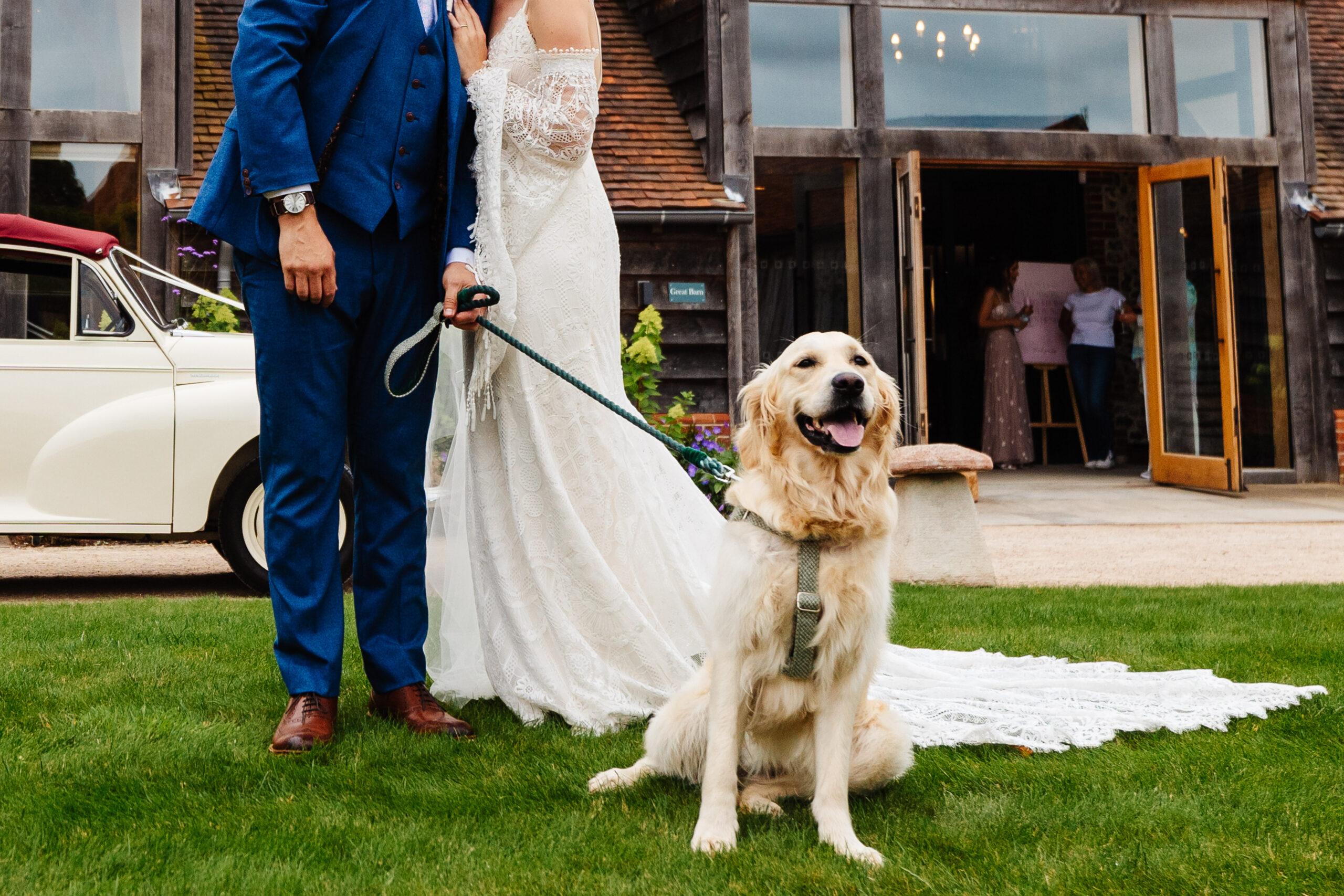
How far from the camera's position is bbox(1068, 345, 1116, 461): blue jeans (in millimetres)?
12070

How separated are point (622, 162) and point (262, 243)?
6684 millimetres

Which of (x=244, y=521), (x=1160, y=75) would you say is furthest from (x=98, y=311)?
(x=1160, y=75)

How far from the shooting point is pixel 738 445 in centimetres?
252

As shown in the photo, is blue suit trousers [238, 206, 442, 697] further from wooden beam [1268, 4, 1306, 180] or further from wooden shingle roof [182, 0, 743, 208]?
wooden beam [1268, 4, 1306, 180]

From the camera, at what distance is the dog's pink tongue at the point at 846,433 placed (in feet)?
7.48

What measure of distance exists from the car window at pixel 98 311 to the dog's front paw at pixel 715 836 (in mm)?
4566

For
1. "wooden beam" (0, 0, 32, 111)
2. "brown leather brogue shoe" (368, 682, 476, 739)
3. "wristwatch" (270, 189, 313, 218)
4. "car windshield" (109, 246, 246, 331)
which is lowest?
"brown leather brogue shoe" (368, 682, 476, 739)

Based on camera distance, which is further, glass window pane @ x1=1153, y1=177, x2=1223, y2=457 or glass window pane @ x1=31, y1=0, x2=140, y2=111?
glass window pane @ x1=1153, y1=177, x2=1223, y2=457

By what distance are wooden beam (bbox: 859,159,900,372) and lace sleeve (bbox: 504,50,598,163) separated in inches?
277

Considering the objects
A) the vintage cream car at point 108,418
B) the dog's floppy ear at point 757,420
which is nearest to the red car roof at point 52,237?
the vintage cream car at point 108,418

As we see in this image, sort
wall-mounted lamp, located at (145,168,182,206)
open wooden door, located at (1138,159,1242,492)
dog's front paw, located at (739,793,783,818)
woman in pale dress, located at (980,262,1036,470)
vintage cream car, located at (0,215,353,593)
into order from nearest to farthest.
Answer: dog's front paw, located at (739,793,783,818) < vintage cream car, located at (0,215,353,593) < wall-mounted lamp, located at (145,168,182,206) < open wooden door, located at (1138,159,1242,492) < woman in pale dress, located at (980,262,1036,470)

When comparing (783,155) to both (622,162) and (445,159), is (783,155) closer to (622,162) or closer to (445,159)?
(622,162)

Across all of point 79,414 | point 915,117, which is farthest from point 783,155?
point 79,414

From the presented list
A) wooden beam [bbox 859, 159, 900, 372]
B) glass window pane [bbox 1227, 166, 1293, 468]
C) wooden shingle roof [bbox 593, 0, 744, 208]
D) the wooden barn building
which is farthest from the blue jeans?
wooden shingle roof [bbox 593, 0, 744, 208]
